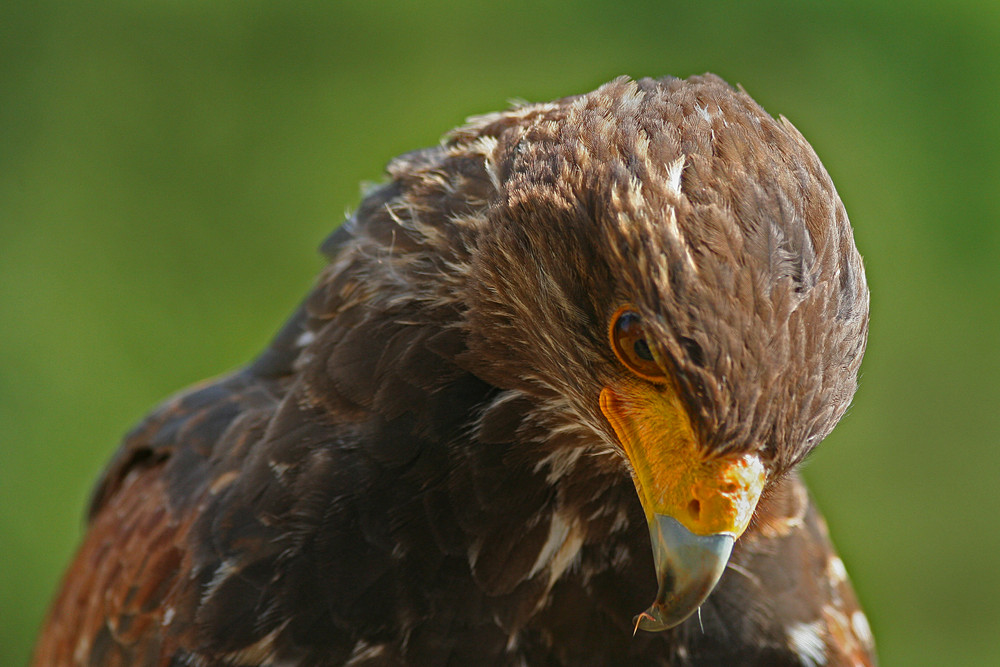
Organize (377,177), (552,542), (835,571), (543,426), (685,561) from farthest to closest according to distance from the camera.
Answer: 1. (377,177)
2. (835,571)
3. (552,542)
4. (543,426)
5. (685,561)

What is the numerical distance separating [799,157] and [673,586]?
0.79m

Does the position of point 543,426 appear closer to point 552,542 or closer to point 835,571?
point 552,542

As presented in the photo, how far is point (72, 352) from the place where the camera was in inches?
258

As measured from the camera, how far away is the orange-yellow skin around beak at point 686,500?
6.42 ft

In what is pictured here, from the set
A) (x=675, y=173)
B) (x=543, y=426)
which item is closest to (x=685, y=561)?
(x=543, y=426)

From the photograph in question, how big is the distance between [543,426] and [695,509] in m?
0.49

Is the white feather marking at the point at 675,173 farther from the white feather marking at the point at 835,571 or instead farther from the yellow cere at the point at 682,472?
the white feather marking at the point at 835,571

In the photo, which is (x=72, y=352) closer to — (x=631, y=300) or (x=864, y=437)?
(x=864, y=437)

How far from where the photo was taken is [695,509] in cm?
198

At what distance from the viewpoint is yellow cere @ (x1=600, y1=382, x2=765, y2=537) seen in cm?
195

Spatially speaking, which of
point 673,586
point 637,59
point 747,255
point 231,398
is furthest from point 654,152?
point 637,59

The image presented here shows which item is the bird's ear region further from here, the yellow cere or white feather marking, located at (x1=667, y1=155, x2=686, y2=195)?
white feather marking, located at (x1=667, y1=155, x2=686, y2=195)

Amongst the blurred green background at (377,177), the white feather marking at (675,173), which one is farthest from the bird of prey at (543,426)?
the blurred green background at (377,177)

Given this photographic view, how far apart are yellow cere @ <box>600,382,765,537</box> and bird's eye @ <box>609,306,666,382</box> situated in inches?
1.4
